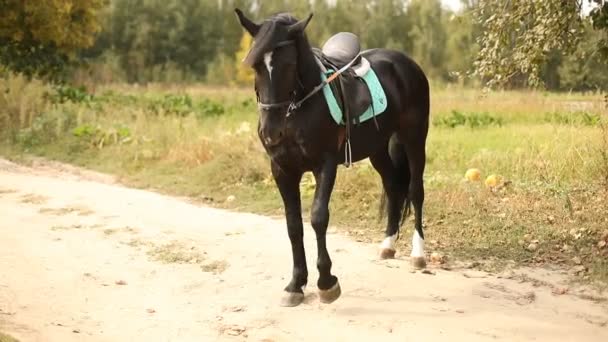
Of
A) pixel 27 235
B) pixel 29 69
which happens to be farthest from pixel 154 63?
pixel 27 235

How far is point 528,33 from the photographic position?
7.15 meters

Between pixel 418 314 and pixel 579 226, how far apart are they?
290cm

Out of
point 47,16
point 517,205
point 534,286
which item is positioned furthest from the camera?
point 47,16

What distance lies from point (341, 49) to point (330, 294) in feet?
6.34

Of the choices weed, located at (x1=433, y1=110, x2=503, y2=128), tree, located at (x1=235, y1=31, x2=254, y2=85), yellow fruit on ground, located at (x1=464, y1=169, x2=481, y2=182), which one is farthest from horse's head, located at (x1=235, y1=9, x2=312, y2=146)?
tree, located at (x1=235, y1=31, x2=254, y2=85)

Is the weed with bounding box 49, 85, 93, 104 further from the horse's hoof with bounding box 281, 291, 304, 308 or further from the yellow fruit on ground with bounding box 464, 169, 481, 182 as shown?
the horse's hoof with bounding box 281, 291, 304, 308

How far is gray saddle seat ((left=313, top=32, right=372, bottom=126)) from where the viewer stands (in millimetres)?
5379

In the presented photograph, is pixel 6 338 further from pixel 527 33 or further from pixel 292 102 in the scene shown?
pixel 527 33

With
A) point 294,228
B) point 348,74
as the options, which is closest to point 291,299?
point 294,228

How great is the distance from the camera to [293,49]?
4844mm

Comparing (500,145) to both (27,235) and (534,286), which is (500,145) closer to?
(534,286)

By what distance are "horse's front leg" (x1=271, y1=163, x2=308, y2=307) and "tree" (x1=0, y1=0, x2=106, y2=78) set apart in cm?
1479

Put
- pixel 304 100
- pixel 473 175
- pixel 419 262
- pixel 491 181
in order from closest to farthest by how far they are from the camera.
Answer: pixel 304 100
pixel 419 262
pixel 491 181
pixel 473 175

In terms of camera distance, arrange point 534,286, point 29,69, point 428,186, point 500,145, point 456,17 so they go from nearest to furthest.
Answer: point 534,286 < point 456,17 < point 428,186 < point 500,145 < point 29,69
